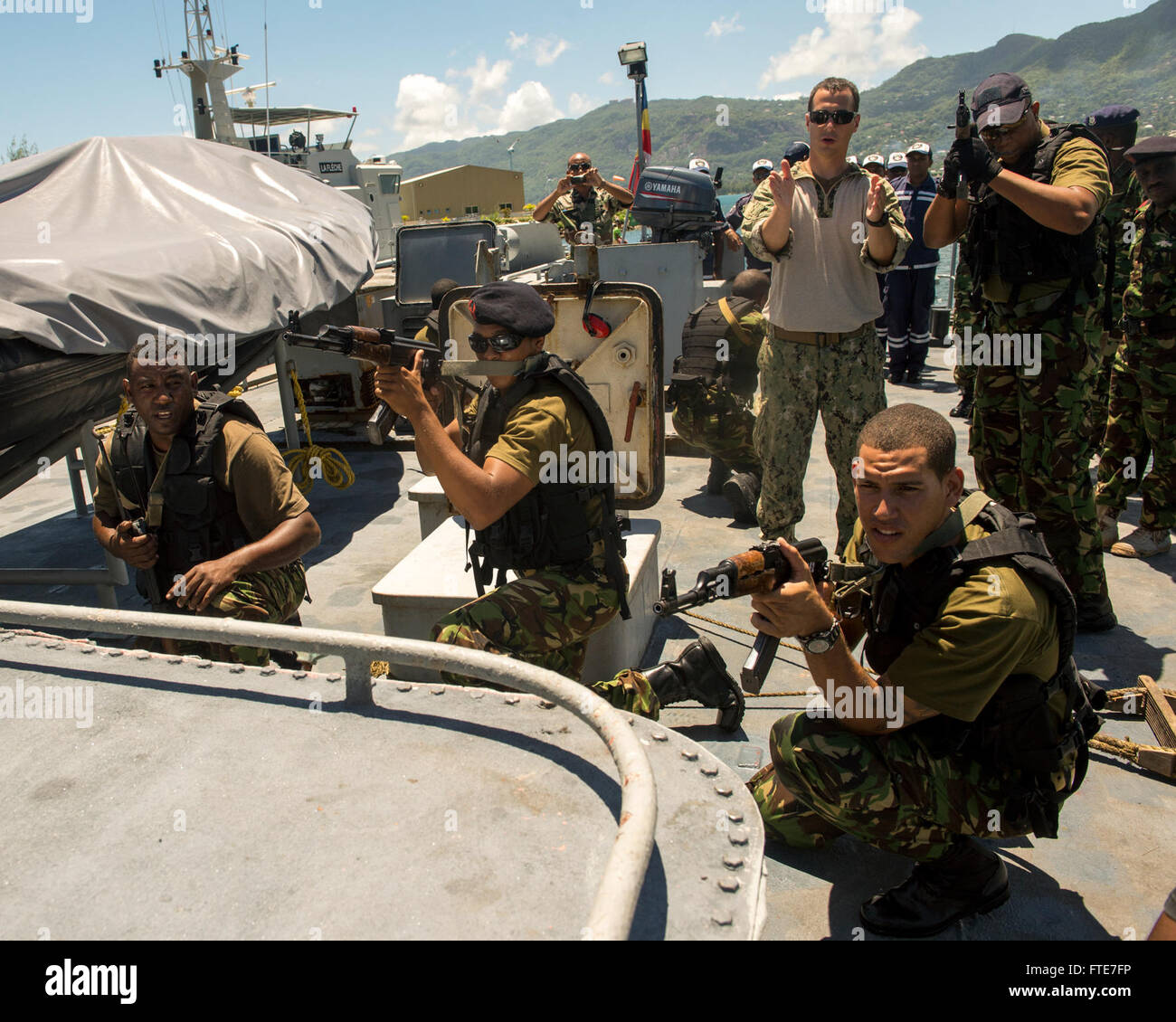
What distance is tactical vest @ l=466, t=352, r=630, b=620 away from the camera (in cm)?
285

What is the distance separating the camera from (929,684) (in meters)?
2.06

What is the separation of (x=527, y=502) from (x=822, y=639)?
1132 mm

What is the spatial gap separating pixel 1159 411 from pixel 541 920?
14.8ft

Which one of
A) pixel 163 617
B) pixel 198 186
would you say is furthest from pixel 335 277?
pixel 163 617

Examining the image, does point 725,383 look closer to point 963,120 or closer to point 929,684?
point 963,120

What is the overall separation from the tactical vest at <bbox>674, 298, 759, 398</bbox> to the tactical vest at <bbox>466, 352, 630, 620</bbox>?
2872 millimetres

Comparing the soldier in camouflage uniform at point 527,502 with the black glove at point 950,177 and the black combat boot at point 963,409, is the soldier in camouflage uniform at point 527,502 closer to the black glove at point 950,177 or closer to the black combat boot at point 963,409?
the black glove at point 950,177

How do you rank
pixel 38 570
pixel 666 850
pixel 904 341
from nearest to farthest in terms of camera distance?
pixel 666 850 < pixel 38 570 < pixel 904 341

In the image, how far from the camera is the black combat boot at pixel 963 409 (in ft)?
23.7

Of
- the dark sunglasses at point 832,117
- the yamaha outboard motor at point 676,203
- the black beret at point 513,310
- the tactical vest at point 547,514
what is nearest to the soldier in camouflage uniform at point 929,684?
the tactical vest at point 547,514

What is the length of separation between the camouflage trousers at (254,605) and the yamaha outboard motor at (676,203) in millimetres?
6921

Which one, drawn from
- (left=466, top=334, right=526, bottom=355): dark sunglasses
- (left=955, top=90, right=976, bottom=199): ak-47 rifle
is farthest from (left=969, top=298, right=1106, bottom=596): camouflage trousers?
(left=466, top=334, right=526, bottom=355): dark sunglasses
